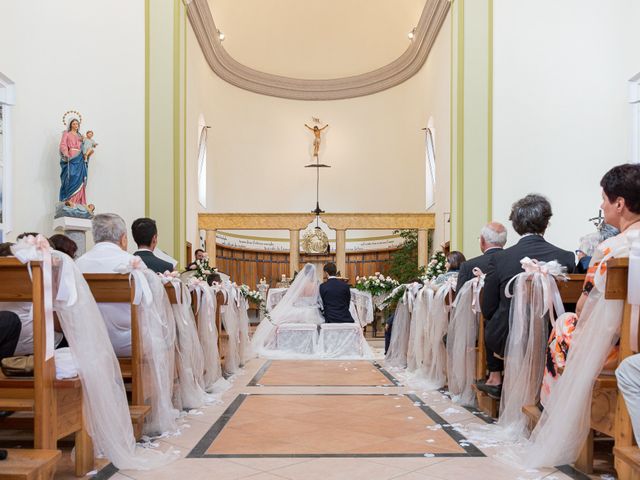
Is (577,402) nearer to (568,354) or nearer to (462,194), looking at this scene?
(568,354)

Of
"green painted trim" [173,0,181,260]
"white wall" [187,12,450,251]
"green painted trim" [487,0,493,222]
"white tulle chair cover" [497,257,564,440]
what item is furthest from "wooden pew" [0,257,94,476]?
"white wall" [187,12,450,251]

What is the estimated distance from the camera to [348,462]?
3400 mm

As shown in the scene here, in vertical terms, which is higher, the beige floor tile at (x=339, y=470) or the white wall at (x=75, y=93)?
the white wall at (x=75, y=93)

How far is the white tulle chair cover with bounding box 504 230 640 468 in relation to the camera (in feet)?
9.05

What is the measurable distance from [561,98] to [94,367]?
32.4 feet

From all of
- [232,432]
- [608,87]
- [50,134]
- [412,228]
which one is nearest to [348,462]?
[232,432]

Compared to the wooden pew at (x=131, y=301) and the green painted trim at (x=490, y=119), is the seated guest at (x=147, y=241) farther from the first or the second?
the green painted trim at (x=490, y=119)

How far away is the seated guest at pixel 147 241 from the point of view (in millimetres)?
5031

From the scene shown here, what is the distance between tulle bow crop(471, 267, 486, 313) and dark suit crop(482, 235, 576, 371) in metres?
0.37

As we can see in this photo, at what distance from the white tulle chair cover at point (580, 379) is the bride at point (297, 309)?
6537 millimetres

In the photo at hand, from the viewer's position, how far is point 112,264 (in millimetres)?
4199

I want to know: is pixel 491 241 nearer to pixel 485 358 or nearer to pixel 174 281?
pixel 485 358

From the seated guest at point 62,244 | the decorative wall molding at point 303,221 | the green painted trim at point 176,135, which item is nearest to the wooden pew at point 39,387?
the seated guest at point 62,244

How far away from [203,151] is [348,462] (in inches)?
516
